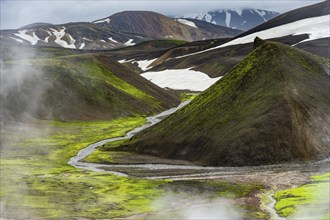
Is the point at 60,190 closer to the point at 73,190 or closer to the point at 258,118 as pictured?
the point at 73,190

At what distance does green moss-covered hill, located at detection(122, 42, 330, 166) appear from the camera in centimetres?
12462

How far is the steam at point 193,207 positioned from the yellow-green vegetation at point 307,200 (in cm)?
709

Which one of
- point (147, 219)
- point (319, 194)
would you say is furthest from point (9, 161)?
point (319, 194)

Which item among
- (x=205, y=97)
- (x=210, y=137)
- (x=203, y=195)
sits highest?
(x=205, y=97)

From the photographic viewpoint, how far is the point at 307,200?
253ft

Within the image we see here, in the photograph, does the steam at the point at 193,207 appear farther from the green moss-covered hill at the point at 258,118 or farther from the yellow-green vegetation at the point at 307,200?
the green moss-covered hill at the point at 258,118

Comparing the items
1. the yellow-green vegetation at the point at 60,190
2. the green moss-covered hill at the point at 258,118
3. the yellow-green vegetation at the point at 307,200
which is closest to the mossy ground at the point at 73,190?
the yellow-green vegetation at the point at 60,190

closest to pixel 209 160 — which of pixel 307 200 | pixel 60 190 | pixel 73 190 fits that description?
pixel 73 190

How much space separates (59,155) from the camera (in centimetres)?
15450

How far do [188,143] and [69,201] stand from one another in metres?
55.6

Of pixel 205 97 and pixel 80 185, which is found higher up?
pixel 205 97

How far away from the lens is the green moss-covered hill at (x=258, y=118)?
125 metres

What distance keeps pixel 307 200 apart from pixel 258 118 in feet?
188

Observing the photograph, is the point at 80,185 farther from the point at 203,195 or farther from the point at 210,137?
the point at 210,137
